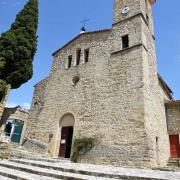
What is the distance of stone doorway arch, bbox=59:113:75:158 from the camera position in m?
14.0

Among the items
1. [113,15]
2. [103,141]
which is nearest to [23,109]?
[103,141]

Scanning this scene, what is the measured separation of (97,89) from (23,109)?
923 cm

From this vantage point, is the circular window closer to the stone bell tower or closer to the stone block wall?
the stone bell tower

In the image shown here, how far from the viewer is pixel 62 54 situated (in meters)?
18.1

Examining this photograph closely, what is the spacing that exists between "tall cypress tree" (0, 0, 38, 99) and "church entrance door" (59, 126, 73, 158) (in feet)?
16.6

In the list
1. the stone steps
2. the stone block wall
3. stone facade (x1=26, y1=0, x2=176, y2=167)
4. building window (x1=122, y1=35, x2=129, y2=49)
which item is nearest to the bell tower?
stone facade (x1=26, y1=0, x2=176, y2=167)

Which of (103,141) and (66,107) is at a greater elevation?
(66,107)

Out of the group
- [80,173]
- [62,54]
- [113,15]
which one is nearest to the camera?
[80,173]

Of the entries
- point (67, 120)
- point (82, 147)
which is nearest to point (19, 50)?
point (67, 120)

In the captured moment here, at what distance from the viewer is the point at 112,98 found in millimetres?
12992

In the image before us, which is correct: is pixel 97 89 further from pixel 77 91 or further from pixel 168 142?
pixel 168 142

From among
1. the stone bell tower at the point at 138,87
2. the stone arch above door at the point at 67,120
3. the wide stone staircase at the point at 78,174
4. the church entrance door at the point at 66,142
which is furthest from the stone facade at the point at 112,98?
the wide stone staircase at the point at 78,174

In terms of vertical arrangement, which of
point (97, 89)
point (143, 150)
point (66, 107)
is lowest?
point (143, 150)

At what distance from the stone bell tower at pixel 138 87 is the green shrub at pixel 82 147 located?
83.4 inches
